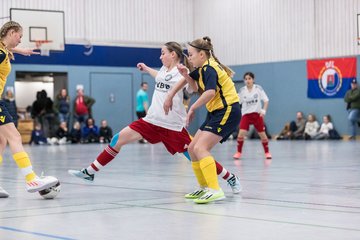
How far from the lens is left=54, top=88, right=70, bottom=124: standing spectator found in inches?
1179

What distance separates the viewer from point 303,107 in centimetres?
3056

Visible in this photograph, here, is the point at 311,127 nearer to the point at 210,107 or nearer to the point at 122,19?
the point at 122,19

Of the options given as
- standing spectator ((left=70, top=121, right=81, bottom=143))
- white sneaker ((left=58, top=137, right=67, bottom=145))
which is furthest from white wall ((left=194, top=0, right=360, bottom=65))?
white sneaker ((left=58, top=137, right=67, bottom=145))

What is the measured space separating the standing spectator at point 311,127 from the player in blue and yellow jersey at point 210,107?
21.6 meters

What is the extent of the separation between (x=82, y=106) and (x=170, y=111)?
22746mm

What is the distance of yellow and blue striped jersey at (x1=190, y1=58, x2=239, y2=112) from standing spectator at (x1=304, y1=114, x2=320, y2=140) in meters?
21.6

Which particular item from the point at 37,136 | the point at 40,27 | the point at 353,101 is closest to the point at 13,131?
the point at 40,27

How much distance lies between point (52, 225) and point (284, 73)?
26.2 metres

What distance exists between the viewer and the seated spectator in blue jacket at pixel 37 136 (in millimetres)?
28922

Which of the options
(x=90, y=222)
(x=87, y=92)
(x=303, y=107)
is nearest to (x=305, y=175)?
(x=90, y=222)

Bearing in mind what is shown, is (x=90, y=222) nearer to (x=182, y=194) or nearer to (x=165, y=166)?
(x=182, y=194)

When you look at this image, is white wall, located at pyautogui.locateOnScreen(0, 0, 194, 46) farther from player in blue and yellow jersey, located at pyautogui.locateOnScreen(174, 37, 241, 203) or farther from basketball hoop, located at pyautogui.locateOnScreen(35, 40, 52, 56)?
player in blue and yellow jersey, located at pyautogui.locateOnScreen(174, 37, 241, 203)

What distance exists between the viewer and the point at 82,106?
30750mm

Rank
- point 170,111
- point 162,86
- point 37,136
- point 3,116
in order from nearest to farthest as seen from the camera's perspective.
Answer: point 3,116, point 170,111, point 162,86, point 37,136
